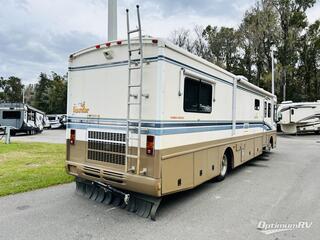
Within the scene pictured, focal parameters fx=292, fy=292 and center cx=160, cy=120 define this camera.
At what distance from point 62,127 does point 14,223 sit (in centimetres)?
3395

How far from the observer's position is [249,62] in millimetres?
37781

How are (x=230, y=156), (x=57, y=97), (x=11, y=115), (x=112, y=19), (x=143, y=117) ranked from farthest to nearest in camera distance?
1. (x=57, y=97)
2. (x=11, y=115)
3. (x=112, y=19)
4. (x=230, y=156)
5. (x=143, y=117)

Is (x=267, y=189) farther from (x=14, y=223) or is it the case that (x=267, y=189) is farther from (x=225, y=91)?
(x=14, y=223)

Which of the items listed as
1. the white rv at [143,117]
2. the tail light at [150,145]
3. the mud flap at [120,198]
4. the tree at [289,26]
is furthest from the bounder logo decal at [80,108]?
the tree at [289,26]

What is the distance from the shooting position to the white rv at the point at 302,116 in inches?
991

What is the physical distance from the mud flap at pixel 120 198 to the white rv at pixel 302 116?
2263cm

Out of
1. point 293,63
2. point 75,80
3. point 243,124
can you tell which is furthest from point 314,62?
point 75,80

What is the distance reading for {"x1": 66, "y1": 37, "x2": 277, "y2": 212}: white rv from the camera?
4734 millimetres

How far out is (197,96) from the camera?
19.0 ft

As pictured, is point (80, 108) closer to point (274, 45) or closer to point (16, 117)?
point (16, 117)

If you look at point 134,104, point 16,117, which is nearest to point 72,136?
point 134,104

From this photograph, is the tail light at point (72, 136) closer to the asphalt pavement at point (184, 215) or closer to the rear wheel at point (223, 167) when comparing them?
the asphalt pavement at point (184, 215)

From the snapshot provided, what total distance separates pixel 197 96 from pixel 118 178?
222 centimetres

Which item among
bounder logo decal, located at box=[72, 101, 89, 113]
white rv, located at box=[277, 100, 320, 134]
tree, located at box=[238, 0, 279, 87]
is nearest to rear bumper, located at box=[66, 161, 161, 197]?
bounder logo decal, located at box=[72, 101, 89, 113]
